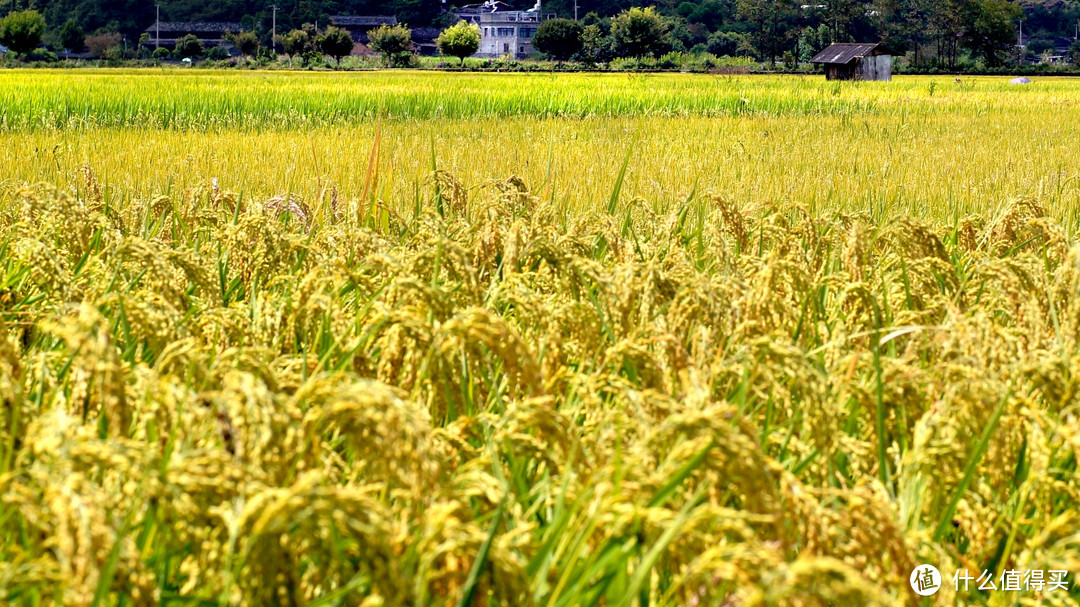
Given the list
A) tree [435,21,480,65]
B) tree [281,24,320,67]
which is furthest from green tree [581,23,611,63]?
tree [281,24,320,67]

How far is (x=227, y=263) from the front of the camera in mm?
2508

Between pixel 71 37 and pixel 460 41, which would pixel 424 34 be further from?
pixel 460 41

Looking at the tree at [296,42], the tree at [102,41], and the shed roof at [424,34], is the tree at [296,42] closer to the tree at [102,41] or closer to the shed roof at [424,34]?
the tree at [102,41]

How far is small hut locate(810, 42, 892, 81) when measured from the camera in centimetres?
5119

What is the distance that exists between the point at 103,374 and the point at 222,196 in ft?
6.28

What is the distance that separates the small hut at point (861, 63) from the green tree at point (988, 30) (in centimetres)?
3869

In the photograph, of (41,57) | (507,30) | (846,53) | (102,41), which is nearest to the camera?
(846,53)

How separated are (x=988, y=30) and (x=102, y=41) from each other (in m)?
101

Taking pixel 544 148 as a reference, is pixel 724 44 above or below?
above

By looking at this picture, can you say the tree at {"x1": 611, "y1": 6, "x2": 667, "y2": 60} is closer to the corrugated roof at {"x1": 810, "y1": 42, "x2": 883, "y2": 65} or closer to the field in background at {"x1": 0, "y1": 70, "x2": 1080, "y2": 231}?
the corrugated roof at {"x1": 810, "y1": 42, "x2": 883, "y2": 65}

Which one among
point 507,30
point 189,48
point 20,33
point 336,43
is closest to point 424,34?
point 507,30

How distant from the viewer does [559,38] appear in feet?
351

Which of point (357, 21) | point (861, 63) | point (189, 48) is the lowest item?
point (861, 63)

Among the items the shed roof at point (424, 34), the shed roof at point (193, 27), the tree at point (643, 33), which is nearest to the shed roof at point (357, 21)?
the shed roof at point (424, 34)
